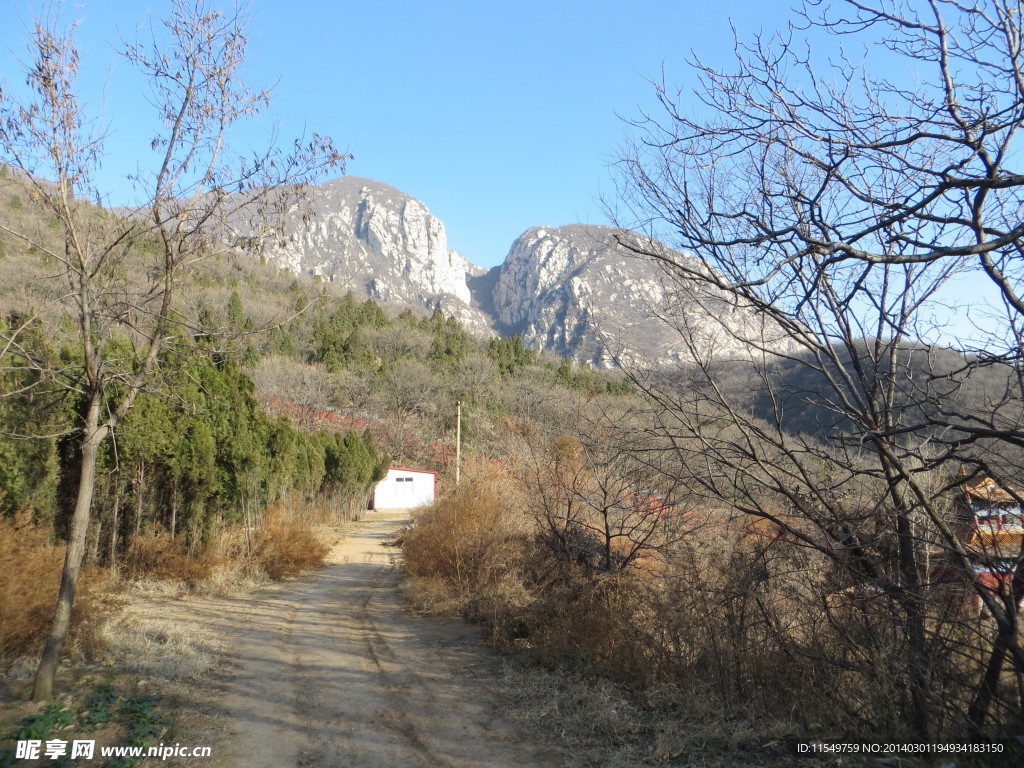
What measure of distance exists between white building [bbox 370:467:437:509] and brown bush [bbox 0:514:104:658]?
36684 mm

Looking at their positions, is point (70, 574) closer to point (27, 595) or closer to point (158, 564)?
point (27, 595)

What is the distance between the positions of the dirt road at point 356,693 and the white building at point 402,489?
32856 millimetres

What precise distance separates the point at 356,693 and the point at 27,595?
12.0 feet

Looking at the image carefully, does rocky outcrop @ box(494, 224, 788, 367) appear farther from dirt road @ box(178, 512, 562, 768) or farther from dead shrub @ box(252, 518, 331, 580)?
dead shrub @ box(252, 518, 331, 580)

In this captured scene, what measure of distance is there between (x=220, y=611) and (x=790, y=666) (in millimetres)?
9266

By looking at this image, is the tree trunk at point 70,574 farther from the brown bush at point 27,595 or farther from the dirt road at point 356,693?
the dirt road at point 356,693

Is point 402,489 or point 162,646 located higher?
point 402,489

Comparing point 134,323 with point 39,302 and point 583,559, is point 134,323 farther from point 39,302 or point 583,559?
point 583,559

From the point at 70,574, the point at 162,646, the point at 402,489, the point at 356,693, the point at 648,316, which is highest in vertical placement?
the point at 648,316

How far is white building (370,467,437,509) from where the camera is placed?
146 ft

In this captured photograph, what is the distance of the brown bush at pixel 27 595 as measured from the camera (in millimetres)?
6496

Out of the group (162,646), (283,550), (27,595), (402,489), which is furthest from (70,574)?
(402,489)

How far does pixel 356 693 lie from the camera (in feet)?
21.7

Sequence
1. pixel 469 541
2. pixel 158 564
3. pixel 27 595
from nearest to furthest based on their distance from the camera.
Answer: pixel 27 595
pixel 469 541
pixel 158 564
